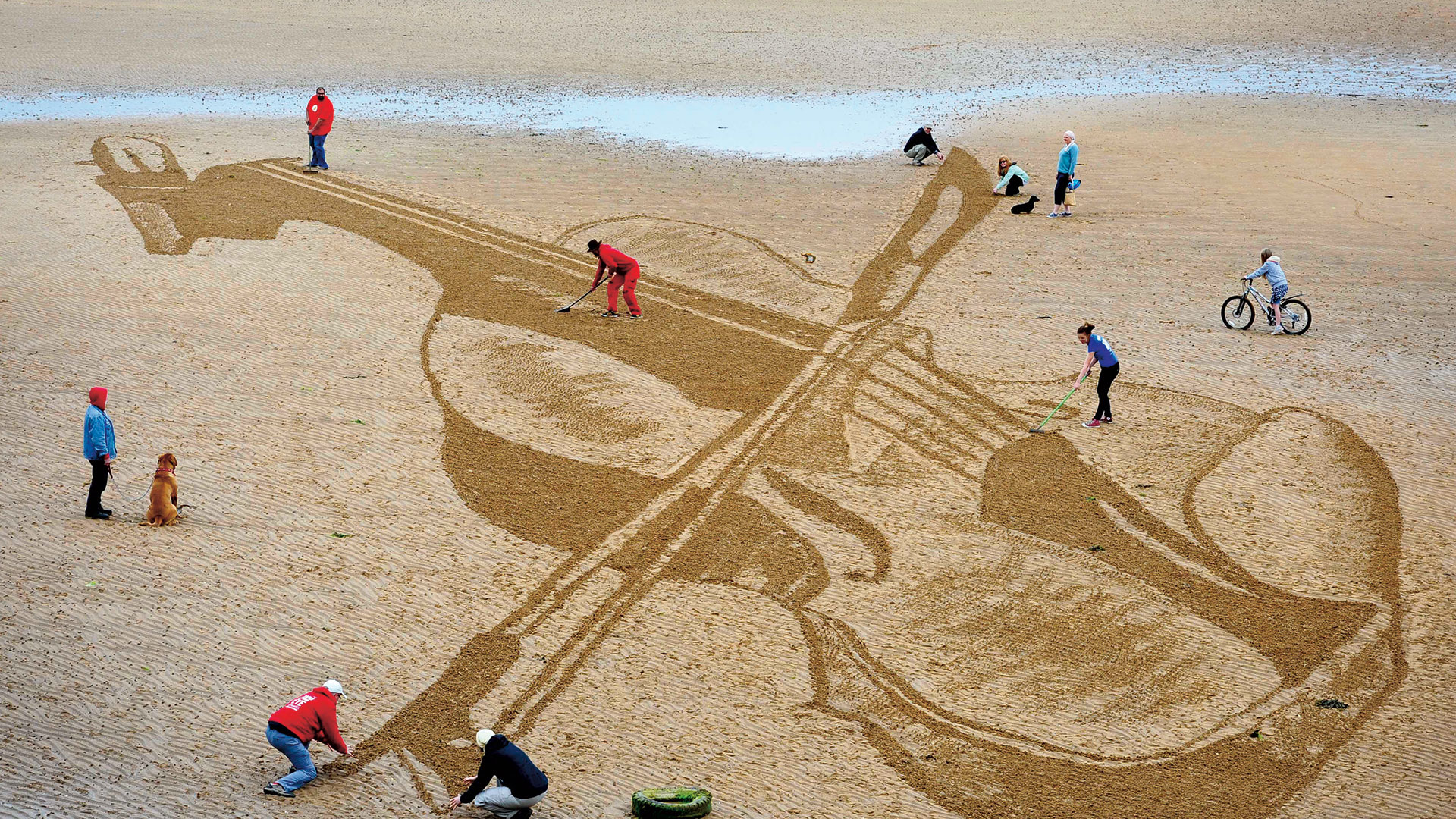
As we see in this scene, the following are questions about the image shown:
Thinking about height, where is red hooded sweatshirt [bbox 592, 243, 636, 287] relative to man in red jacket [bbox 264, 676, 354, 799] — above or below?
above

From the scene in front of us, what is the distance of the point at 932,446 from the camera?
21.6 metres

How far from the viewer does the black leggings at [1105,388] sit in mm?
21938

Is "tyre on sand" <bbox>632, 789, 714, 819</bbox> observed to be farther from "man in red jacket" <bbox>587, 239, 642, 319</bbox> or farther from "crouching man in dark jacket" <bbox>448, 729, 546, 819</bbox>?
"man in red jacket" <bbox>587, 239, 642, 319</bbox>

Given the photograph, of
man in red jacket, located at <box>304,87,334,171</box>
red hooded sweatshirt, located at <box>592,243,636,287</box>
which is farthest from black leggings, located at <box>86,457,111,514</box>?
man in red jacket, located at <box>304,87,334,171</box>

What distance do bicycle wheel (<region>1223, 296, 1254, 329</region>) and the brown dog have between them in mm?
20346

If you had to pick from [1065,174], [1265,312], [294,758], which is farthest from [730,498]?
[1065,174]

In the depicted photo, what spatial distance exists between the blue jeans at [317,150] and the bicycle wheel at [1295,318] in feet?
79.0

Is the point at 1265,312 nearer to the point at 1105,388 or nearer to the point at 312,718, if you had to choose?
the point at 1105,388

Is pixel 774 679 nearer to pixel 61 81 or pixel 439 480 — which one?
pixel 439 480

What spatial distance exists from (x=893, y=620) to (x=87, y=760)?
31.8 ft

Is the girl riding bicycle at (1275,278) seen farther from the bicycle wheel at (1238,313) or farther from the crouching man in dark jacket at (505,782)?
the crouching man in dark jacket at (505,782)

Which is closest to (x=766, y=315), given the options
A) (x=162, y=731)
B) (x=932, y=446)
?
(x=932, y=446)

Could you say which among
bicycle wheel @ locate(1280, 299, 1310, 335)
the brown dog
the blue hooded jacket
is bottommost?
the brown dog

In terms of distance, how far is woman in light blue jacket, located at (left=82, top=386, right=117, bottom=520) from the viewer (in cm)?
1748
